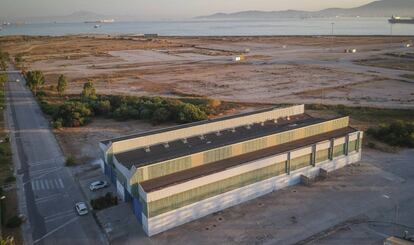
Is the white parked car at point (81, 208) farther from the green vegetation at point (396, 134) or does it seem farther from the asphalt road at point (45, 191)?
the green vegetation at point (396, 134)

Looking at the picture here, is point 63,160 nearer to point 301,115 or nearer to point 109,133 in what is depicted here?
point 109,133

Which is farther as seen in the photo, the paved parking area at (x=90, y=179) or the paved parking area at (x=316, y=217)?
the paved parking area at (x=90, y=179)

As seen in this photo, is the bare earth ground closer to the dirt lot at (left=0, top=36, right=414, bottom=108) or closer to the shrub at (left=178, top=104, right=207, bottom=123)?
the dirt lot at (left=0, top=36, right=414, bottom=108)

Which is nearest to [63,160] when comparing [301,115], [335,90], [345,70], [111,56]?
[301,115]

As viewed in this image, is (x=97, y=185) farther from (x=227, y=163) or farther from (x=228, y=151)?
(x=228, y=151)

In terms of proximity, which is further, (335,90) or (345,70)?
(345,70)

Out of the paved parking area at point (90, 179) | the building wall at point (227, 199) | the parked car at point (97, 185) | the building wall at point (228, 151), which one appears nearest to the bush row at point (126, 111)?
the paved parking area at point (90, 179)

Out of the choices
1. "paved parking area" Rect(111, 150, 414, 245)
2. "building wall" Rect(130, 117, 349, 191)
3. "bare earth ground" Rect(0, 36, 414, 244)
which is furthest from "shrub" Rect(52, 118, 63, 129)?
"building wall" Rect(130, 117, 349, 191)

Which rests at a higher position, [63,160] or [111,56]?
[111,56]
